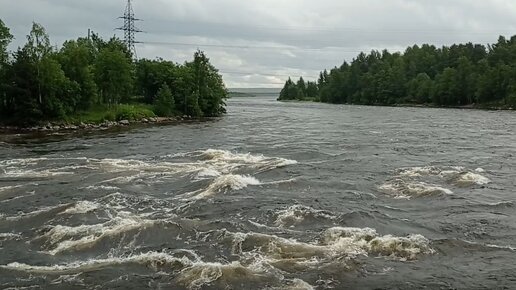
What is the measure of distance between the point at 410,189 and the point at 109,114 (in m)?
63.5

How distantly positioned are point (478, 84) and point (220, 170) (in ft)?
400

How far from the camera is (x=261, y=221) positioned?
19859 millimetres

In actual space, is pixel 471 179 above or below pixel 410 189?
above

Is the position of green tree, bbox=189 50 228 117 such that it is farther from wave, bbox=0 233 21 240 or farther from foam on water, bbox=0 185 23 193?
wave, bbox=0 233 21 240

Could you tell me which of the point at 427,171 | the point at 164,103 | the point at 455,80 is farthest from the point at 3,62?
the point at 455,80

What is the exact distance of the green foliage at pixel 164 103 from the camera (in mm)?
95312

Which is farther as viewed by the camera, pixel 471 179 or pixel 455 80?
pixel 455 80

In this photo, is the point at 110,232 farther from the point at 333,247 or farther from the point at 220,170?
the point at 220,170

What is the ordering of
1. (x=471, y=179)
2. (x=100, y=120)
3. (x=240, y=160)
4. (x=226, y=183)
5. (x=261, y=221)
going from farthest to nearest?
(x=100, y=120), (x=240, y=160), (x=471, y=179), (x=226, y=183), (x=261, y=221)

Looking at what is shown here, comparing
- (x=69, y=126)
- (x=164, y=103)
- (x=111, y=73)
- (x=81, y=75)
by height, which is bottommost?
(x=69, y=126)

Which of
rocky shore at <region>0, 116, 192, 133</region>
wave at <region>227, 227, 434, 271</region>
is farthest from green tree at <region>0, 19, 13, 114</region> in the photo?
wave at <region>227, 227, 434, 271</region>

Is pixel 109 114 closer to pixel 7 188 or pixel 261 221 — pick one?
pixel 7 188

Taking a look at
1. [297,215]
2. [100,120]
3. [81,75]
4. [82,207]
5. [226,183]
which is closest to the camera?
[297,215]

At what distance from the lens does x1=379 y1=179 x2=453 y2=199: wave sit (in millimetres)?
24173
